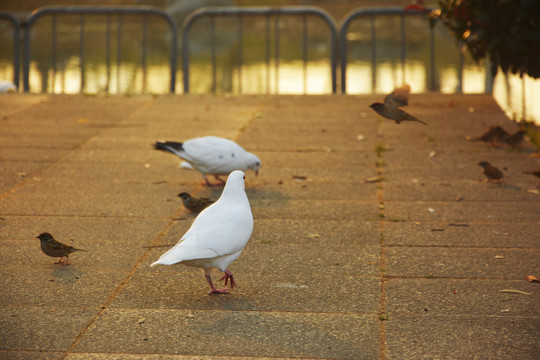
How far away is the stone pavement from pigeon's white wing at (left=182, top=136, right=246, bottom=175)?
0.28 m

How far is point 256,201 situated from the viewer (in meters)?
7.17

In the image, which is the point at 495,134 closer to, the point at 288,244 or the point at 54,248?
the point at 288,244

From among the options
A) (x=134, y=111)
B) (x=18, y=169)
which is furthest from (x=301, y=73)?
(x=18, y=169)

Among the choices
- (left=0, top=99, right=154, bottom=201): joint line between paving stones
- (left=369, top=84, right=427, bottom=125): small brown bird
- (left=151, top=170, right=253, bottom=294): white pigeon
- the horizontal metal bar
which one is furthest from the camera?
the horizontal metal bar

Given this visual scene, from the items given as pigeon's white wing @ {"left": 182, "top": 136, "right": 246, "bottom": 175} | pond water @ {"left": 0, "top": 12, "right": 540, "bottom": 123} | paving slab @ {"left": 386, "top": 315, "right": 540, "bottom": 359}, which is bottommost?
paving slab @ {"left": 386, "top": 315, "right": 540, "bottom": 359}

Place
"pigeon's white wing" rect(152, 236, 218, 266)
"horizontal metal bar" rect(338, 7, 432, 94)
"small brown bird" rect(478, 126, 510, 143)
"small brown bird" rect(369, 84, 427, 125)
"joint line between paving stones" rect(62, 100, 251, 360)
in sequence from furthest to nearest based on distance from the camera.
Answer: "horizontal metal bar" rect(338, 7, 432, 94) → "small brown bird" rect(478, 126, 510, 143) → "small brown bird" rect(369, 84, 427, 125) → "pigeon's white wing" rect(152, 236, 218, 266) → "joint line between paving stones" rect(62, 100, 251, 360)

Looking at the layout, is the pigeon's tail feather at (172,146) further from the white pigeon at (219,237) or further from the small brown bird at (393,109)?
the small brown bird at (393,109)

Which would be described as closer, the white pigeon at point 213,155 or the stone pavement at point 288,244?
the stone pavement at point 288,244

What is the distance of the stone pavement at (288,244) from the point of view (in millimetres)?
4324

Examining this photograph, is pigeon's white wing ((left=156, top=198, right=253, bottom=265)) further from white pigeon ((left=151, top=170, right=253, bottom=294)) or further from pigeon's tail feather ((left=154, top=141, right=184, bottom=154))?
pigeon's tail feather ((left=154, top=141, right=184, bottom=154))

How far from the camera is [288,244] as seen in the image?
596 centimetres

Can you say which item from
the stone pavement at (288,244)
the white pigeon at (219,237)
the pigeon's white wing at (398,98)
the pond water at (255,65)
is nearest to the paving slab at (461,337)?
the stone pavement at (288,244)

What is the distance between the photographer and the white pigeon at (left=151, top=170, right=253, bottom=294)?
4699mm

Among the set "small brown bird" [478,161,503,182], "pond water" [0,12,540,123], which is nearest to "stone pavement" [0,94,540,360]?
"small brown bird" [478,161,503,182]
